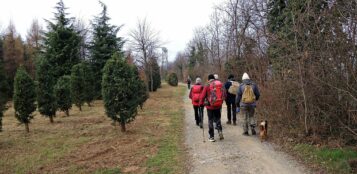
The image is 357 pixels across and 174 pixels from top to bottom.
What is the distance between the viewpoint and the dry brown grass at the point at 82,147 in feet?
26.5

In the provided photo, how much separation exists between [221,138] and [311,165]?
10.4ft

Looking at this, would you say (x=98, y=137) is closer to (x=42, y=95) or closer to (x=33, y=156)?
(x=33, y=156)

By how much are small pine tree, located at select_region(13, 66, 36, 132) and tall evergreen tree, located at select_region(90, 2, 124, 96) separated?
16.1 m

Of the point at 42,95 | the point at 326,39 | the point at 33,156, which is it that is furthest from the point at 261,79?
the point at 42,95

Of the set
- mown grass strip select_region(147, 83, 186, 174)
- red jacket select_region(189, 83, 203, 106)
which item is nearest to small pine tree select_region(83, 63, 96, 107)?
red jacket select_region(189, 83, 203, 106)

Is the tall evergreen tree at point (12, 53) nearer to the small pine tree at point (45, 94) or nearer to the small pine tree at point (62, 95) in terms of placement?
the small pine tree at point (62, 95)

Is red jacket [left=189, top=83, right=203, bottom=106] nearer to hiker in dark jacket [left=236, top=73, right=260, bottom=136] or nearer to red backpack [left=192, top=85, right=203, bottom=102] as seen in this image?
red backpack [left=192, top=85, right=203, bottom=102]

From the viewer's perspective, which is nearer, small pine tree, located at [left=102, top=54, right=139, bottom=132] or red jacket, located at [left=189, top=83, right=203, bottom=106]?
small pine tree, located at [left=102, top=54, right=139, bottom=132]

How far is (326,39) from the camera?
782 cm

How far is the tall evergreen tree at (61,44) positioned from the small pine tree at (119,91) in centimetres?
1861

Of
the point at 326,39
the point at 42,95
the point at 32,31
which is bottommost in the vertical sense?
the point at 42,95

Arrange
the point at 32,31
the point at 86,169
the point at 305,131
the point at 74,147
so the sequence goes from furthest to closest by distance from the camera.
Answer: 1. the point at 32,31
2. the point at 74,147
3. the point at 305,131
4. the point at 86,169

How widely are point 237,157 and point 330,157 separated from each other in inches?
79.0

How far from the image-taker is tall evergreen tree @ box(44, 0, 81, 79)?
29625mm
